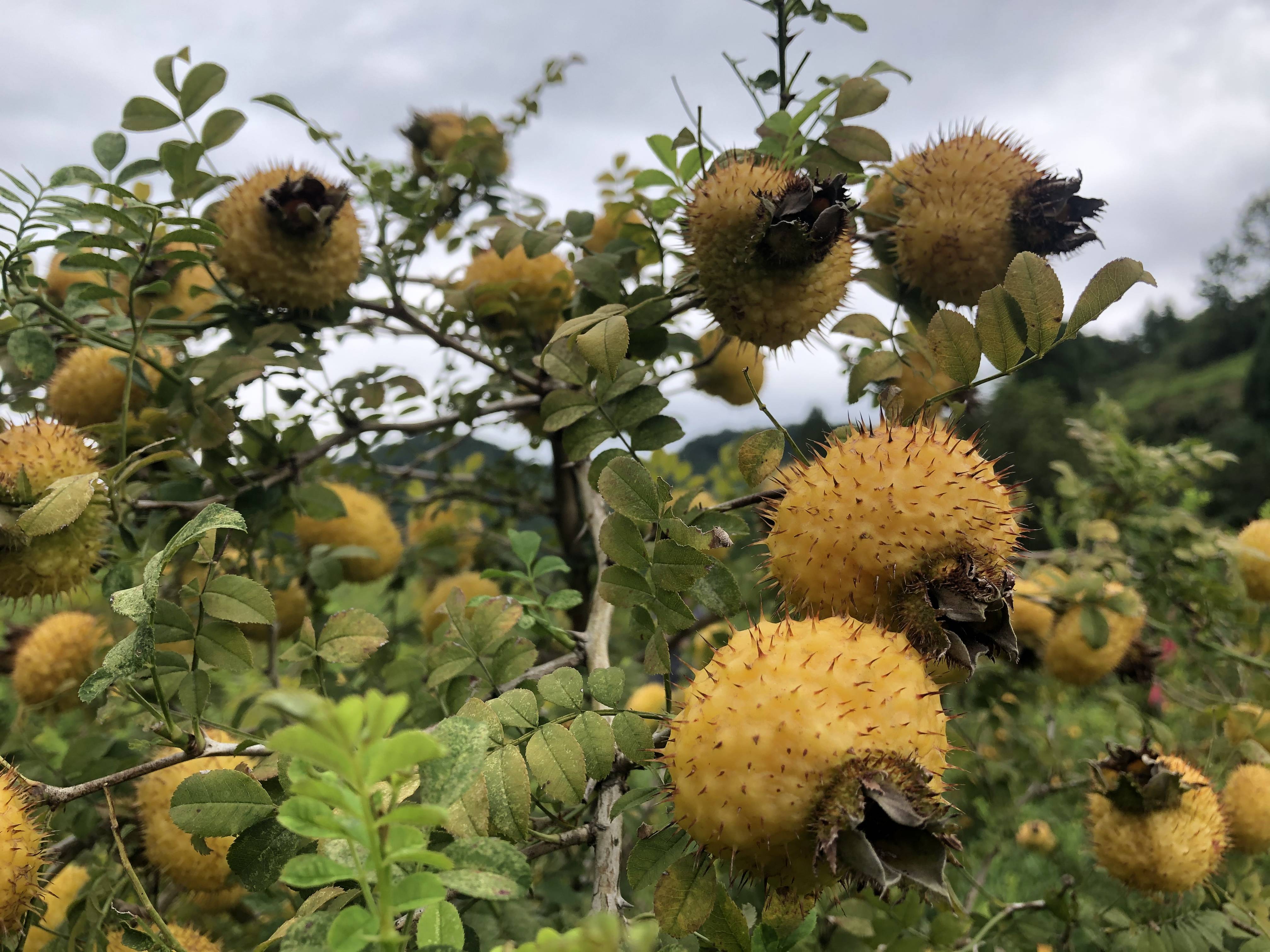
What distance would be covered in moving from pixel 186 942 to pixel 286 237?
43.5 inches

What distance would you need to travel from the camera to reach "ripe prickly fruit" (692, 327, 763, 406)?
2092 mm

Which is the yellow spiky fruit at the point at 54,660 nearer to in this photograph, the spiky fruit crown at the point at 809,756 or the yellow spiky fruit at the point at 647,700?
the yellow spiky fruit at the point at 647,700

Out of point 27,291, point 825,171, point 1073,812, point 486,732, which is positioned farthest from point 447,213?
point 1073,812

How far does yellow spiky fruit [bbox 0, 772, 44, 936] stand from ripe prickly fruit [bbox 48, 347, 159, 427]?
2.88ft

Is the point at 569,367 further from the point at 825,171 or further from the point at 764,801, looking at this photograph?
the point at 764,801

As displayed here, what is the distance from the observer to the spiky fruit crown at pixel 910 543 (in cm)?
75

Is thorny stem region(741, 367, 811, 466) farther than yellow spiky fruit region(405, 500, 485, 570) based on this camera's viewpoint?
No

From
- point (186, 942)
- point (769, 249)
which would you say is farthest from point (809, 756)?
point (186, 942)

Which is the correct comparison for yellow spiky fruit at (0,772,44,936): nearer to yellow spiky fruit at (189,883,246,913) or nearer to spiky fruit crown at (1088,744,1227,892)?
yellow spiky fruit at (189,883,246,913)

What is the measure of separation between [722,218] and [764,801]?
73 cm

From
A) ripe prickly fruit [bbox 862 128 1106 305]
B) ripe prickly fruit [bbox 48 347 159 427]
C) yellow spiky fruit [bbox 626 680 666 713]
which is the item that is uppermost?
ripe prickly fruit [bbox 862 128 1106 305]

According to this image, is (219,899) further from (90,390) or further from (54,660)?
(90,390)

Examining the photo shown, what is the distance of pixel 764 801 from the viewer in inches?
24.0

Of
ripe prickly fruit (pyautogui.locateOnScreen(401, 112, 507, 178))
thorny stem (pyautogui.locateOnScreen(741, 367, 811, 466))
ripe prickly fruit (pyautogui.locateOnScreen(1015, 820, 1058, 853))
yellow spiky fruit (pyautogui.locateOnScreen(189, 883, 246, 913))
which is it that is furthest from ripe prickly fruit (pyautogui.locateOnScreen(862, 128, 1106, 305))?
ripe prickly fruit (pyautogui.locateOnScreen(1015, 820, 1058, 853))
